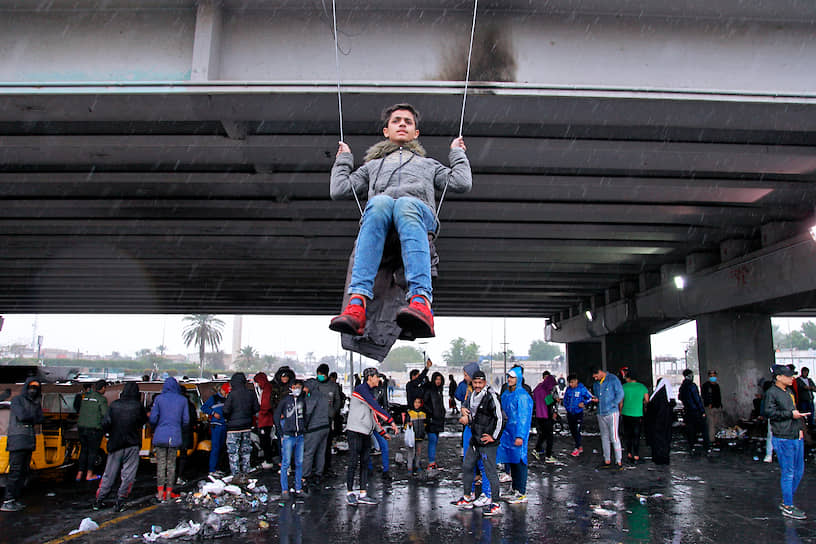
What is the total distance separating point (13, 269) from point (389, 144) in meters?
20.5

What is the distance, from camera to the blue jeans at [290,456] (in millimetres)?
8883

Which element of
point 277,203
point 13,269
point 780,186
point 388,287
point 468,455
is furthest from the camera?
point 13,269

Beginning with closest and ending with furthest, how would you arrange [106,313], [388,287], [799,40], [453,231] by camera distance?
1. [388,287]
2. [799,40]
3. [453,231]
4. [106,313]

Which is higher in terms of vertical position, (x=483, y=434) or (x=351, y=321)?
(x=351, y=321)

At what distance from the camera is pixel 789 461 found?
23.7 ft

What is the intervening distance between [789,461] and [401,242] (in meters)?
7.00

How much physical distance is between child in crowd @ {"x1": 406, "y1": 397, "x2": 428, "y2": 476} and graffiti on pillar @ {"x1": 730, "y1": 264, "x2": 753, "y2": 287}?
10741 millimetres

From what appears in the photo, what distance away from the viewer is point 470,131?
27.4 feet

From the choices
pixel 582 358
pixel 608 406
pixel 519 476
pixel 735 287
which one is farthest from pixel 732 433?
pixel 582 358

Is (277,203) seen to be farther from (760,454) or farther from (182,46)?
(760,454)

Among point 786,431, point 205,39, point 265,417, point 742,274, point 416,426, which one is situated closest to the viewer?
point 205,39

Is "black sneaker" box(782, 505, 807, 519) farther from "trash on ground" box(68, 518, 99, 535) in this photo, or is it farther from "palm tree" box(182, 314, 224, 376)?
"palm tree" box(182, 314, 224, 376)

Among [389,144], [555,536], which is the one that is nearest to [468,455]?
[555,536]

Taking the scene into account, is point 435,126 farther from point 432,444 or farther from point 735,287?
point 735,287
